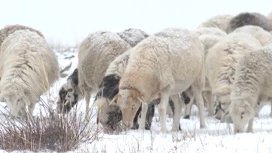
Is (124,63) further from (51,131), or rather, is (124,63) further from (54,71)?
(51,131)

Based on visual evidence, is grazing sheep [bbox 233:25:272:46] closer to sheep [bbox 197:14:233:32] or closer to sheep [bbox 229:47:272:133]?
sheep [bbox 197:14:233:32]

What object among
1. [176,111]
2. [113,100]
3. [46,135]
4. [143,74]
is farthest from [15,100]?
[46,135]

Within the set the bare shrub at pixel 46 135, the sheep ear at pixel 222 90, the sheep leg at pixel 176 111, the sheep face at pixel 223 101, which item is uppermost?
the bare shrub at pixel 46 135

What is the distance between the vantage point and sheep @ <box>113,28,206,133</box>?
10.0 m

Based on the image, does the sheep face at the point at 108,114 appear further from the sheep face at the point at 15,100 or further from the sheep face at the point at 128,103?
the sheep face at the point at 15,100

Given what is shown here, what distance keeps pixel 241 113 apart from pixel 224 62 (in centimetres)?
229

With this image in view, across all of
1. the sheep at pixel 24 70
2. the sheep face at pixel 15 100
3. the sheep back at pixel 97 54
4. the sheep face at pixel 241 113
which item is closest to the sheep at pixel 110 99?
the sheep at pixel 24 70

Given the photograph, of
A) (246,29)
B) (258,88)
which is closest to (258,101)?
(258,88)

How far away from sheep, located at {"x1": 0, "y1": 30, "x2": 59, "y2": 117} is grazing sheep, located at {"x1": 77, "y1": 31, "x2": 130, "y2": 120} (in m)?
0.65

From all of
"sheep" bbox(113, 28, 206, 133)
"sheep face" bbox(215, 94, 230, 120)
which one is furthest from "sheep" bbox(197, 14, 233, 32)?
"sheep" bbox(113, 28, 206, 133)

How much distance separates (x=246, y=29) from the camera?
50.8 feet

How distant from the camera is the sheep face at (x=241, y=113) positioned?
1023cm

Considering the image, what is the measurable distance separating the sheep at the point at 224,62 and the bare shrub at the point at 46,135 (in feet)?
13.8

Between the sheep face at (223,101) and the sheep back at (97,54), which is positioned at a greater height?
the sheep back at (97,54)
